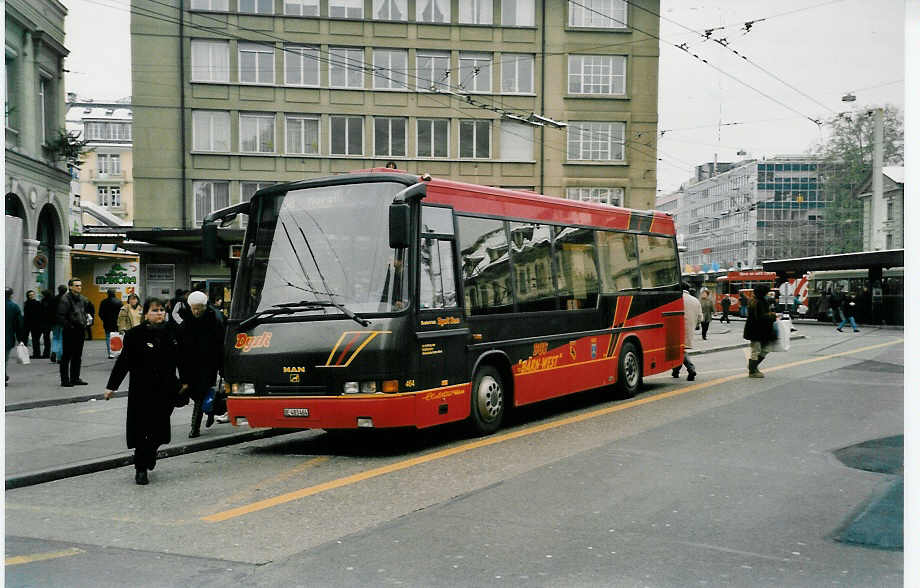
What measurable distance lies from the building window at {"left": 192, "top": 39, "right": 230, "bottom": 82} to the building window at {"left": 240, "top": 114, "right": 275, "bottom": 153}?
7.02ft

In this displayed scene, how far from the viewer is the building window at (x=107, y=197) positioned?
59.2 metres

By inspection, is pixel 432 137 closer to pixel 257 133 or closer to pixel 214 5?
pixel 257 133

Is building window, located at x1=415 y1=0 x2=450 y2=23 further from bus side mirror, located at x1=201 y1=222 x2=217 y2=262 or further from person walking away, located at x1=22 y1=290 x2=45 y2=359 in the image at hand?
bus side mirror, located at x1=201 y1=222 x2=217 y2=262

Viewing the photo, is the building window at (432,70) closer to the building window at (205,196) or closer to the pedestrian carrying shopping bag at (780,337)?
the building window at (205,196)

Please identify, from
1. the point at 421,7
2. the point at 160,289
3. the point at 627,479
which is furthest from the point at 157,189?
the point at 627,479

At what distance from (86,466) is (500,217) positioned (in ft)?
18.3

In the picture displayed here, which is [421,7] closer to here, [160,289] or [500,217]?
[160,289]

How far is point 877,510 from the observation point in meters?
7.05

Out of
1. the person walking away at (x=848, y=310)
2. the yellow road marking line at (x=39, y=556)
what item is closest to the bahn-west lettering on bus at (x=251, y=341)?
the yellow road marking line at (x=39, y=556)

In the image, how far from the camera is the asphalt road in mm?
5465

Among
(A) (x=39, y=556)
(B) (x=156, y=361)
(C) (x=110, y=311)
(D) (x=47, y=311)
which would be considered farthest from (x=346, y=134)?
(A) (x=39, y=556)

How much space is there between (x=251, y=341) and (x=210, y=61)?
93.6 feet

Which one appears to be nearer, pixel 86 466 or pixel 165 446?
pixel 86 466

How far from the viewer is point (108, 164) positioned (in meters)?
50.9
